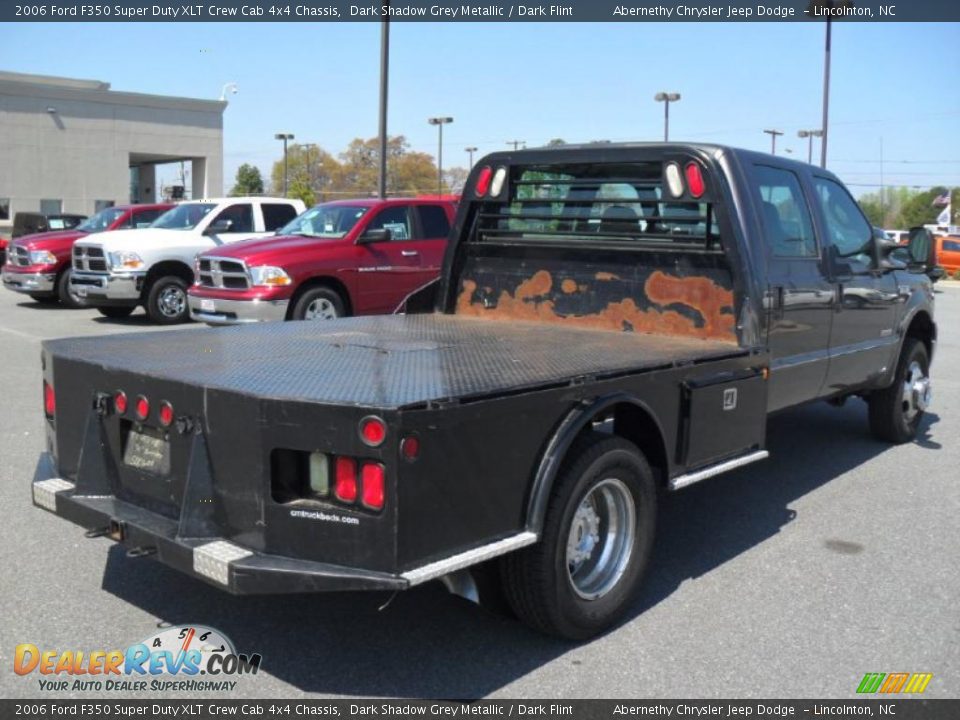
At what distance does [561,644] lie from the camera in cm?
397

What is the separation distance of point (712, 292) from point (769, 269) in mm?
346

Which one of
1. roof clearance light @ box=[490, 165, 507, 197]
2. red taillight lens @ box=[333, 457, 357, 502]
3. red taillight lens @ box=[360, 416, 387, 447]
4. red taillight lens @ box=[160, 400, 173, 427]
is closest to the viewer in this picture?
red taillight lens @ box=[360, 416, 387, 447]

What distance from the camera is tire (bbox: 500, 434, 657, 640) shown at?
146 inches

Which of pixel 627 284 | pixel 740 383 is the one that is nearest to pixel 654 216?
pixel 627 284

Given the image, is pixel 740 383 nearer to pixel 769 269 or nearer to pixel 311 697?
pixel 769 269

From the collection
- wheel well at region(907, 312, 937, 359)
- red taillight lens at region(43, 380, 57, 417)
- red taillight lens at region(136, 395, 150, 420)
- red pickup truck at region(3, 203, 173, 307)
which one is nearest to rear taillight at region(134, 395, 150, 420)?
red taillight lens at region(136, 395, 150, 420)

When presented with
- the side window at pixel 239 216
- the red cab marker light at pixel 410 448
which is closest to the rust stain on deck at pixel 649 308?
the red cab marker light at pixel 410 448

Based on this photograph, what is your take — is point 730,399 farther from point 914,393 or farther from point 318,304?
point 318,304

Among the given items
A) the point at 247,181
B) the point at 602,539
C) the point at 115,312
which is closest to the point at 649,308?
the point at 602,539

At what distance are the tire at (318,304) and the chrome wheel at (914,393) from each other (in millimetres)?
6686

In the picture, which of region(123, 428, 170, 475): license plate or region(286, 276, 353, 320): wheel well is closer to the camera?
region(123, 428, 170, 475): license plate

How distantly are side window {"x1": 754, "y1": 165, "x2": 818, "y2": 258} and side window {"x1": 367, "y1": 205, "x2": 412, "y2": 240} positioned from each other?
755 cm

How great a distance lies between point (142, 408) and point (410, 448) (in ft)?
3.98

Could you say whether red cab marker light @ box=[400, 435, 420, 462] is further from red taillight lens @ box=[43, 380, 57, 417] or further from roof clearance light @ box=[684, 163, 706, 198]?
roof clearance light @ box=[684, 163, 706, 198]
